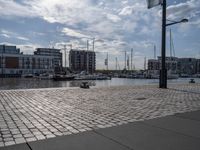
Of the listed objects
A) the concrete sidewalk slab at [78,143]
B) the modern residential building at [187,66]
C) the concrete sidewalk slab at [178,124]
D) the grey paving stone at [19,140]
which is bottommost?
the concrete sidewalk slab at [78,143]

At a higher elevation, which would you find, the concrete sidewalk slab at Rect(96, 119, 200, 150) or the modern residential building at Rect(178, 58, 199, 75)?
the modern residential building at Rect(178, 58, 199, 75)

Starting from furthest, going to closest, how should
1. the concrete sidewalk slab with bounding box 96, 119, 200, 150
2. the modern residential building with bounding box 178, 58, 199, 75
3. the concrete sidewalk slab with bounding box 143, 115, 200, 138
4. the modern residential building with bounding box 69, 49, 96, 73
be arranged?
the modern residential building with bounding box 178, 58, 199, 75
the modern residential building with bounding box 69, 49, 96, 73
the concrete sidewalk slab with bounding box 143, 115, 200, 138
the concrete sidewalk slab with bounding box 96, 119, 200, 150

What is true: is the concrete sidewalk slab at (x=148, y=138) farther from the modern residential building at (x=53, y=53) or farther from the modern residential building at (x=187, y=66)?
the modern residential building at (x=53, y=53)

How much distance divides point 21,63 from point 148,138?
12747 cm

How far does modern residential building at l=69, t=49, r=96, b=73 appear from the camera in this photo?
134 m

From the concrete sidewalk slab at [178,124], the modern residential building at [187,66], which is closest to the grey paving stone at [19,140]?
the concrete sidewalk slab at [178,124]

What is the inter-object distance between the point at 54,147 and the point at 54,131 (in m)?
1.15

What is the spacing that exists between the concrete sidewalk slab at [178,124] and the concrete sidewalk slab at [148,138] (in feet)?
0.97

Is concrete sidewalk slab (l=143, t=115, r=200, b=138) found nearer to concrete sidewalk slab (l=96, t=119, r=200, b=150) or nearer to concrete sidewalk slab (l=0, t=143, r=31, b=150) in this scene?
concrete sidewalk slab (l=96, t=119, r=200, b=150)

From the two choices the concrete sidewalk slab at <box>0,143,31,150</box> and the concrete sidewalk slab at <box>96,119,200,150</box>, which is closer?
the concrete sidewalk slab at <box>0,143,31,150</box>

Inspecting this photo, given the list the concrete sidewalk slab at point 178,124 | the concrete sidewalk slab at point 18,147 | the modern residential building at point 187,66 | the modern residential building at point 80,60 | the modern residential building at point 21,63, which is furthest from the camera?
the modern residential building at point 187,66

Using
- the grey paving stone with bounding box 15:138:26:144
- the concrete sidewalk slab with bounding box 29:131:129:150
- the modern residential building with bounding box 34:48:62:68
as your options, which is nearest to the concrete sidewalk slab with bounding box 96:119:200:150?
the concrete sidewalk slab with bounding box 29:131:129:150

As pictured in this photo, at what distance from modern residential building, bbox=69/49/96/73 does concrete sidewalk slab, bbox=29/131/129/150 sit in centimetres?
12751

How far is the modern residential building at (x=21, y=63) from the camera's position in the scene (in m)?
119
